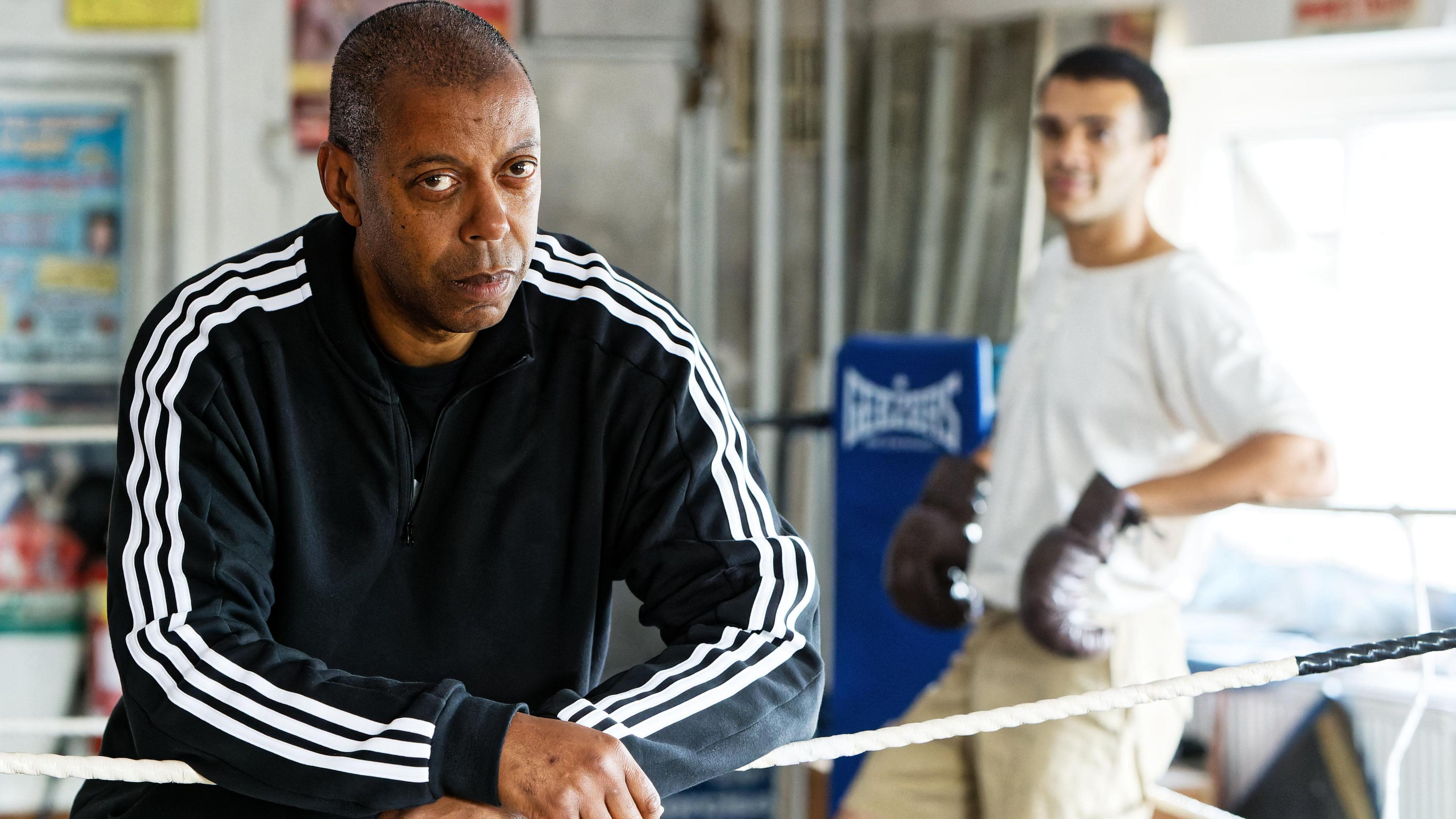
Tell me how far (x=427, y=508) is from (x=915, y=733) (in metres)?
0.45

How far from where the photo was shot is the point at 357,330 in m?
1.15

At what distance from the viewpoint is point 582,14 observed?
402 centimetres

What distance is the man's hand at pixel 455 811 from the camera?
98 cm

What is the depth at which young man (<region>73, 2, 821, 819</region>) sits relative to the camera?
101 cm

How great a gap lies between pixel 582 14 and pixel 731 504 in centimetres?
313

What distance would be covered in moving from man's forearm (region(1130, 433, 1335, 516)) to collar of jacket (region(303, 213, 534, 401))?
1075 millimetres

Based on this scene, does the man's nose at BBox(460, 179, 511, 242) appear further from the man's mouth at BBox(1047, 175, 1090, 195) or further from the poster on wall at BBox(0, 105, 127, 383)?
the poster on wall at BBox(0, 105, 127, 383)

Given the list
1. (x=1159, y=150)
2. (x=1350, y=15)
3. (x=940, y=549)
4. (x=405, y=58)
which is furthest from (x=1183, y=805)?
(x=1350, y=15)

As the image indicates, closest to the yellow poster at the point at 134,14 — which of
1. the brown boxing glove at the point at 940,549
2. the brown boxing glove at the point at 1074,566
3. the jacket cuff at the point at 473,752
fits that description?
A: the brown boxing glove at the point at 940,549

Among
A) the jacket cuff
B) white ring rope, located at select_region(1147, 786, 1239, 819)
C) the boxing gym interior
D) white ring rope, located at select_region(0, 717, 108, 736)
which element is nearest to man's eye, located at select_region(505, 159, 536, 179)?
the boxing gym interior

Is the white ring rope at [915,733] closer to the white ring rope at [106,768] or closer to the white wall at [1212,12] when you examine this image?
the white ring rope at [106,768]

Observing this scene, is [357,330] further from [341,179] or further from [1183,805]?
[1183,805]

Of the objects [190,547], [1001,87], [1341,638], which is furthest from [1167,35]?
[190,547]

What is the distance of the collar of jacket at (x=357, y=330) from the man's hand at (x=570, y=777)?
0.33 metres
